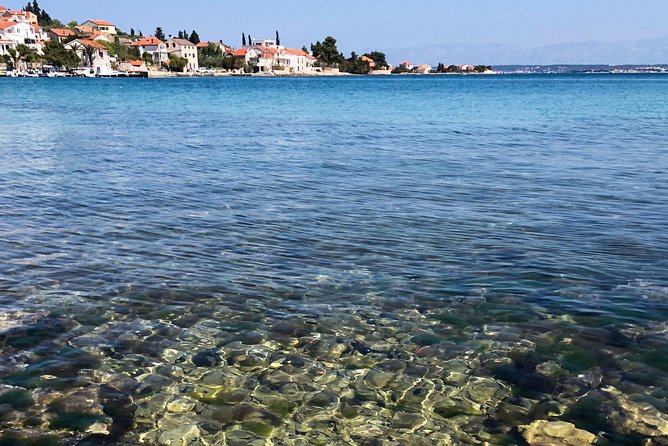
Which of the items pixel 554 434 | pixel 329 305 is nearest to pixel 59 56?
pixel 329 305

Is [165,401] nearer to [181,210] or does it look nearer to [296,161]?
[181,210]

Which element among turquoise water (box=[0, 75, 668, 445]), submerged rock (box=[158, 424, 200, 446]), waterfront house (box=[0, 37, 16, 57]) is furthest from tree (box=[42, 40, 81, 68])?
submerged rock (box=[158, 424, 200, 446])

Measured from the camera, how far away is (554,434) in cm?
702

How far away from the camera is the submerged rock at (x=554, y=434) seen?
6.89 m

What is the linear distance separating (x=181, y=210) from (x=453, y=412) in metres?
12.0

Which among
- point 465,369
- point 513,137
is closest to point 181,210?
point 465,369

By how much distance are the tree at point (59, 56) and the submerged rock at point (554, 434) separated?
8363 inches

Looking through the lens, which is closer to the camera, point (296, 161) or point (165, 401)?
point (165, 401)

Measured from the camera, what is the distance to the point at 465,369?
337 inches

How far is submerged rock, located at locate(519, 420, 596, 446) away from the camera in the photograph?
271 inches

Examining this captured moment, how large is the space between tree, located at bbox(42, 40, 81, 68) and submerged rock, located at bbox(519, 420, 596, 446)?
212m

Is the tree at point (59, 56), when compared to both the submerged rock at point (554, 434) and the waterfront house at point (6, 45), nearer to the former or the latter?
the waterfront house at point (6, 45)

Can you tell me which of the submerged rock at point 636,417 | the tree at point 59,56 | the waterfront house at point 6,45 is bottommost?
the submerged rock at point 636,417

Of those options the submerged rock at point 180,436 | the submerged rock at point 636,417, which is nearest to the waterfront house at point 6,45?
the submerged rock at point 180,436
